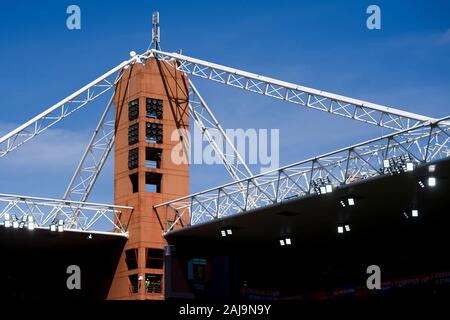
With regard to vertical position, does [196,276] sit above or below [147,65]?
below

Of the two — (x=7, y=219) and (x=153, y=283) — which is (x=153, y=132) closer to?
(x=153, y=283)

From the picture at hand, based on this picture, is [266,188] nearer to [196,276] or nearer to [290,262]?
[196,276]

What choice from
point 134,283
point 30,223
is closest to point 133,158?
point 134,283

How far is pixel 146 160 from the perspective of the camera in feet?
273

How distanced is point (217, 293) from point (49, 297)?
2027cm

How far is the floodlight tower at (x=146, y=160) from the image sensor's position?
8038cm

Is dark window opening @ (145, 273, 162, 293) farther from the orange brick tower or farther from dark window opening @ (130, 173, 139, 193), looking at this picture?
dark window opening @ (130, 173, 139, 193)

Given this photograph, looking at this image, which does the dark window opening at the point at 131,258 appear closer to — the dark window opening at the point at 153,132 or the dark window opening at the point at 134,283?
the dark window opening at the point at 134,283

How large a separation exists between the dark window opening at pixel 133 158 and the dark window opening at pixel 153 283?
9409 millimetres

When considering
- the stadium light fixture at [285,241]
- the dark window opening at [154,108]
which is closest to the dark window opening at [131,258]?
the dark window opening at [154,108]

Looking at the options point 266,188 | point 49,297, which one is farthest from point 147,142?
point 49,297

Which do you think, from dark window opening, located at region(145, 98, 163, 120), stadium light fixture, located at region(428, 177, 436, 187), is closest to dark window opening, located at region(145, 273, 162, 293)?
dark window opening, located at region(145, 98, 163, 120)

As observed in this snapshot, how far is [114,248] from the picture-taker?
83.2 meters

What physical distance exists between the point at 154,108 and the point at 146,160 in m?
4.55
